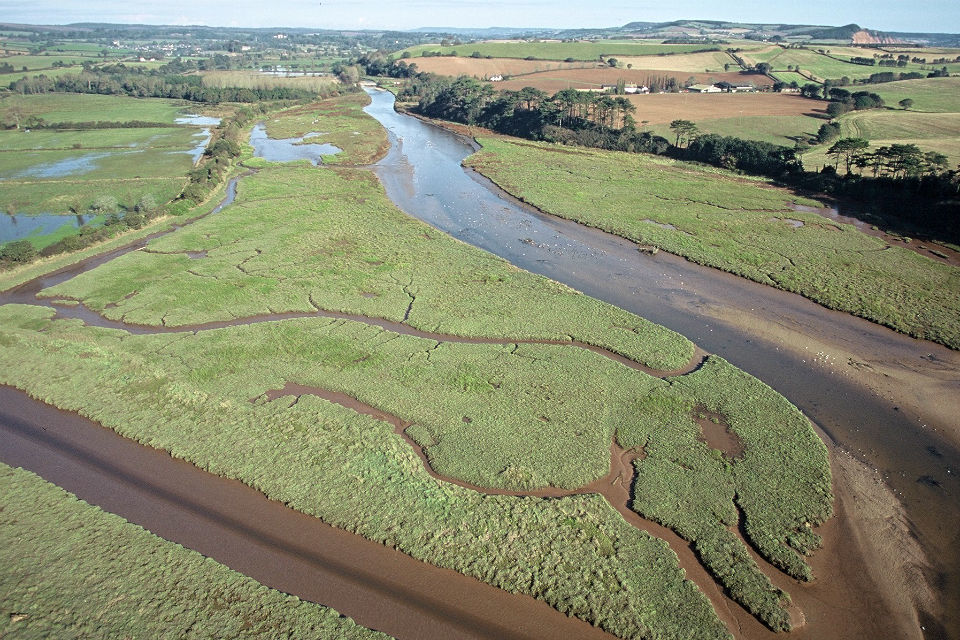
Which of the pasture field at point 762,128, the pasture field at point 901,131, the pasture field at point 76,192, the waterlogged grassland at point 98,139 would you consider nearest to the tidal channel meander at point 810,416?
the pasture field at point 76,192

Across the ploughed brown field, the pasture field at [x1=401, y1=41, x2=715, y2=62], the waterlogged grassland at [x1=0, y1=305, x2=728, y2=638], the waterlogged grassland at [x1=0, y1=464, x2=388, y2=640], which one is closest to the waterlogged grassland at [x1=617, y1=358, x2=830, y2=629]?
the waterlogged grassland at [x1=0, y1=305, x2=728, y2=638]

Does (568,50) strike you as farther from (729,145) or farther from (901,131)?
(729,145)

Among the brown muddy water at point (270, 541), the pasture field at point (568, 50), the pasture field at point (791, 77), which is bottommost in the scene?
the brown muddy water at point (270, 541)

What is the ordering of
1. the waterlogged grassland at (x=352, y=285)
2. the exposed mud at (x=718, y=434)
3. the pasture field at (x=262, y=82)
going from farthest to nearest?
the pasture field at (x=262, y=82) → the waterlogged grassland at (x=352, y=285) → the exposed mud at (x=718, y=434)

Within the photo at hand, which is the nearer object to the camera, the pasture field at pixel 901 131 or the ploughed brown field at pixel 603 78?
the pasture field at pixel 901 131

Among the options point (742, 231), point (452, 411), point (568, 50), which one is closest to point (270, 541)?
point (452, 411)

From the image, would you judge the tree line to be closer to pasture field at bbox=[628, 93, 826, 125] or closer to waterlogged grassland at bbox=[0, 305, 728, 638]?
pasture field at bbox=[628, 93, 826, 125]

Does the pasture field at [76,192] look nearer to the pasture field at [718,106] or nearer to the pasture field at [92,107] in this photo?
the pasture field at [92,107]
